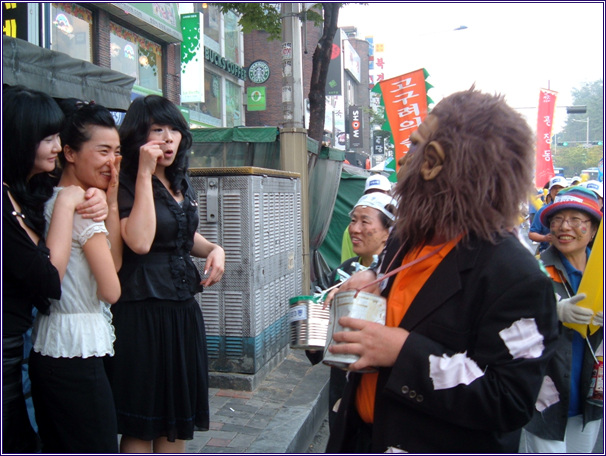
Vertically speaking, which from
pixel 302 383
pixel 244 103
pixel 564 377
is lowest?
pixel 302 383

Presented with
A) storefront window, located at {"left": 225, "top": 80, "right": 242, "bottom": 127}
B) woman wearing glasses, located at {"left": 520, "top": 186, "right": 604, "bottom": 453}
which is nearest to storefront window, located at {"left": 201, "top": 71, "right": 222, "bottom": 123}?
storefront window, located at {"left": 225, "top": 80, "right": 242, "bottom": 127}

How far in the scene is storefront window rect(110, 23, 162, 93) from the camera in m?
14.3

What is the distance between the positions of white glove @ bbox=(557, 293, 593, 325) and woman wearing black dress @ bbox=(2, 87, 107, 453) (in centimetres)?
232

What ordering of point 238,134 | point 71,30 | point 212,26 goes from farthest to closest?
point 212,26 → point 71,30 → point 238,134

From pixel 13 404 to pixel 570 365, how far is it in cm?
263

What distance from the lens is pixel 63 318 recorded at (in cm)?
224

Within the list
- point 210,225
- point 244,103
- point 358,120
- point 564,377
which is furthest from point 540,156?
point 358,120

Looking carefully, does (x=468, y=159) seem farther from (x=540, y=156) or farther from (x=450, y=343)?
(x=540, y=156)

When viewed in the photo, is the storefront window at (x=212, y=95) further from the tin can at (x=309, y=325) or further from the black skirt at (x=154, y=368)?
the tin can at (x=309, y=325)

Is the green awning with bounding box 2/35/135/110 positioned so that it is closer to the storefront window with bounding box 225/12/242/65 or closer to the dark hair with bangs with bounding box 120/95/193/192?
the dark hair with bangs with bounding box 120/95/193/192

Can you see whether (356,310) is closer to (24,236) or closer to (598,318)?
(24,236)

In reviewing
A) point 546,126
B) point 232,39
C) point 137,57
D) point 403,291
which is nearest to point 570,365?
point 403,291

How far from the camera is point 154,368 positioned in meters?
2.58

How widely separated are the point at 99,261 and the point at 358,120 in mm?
40440
